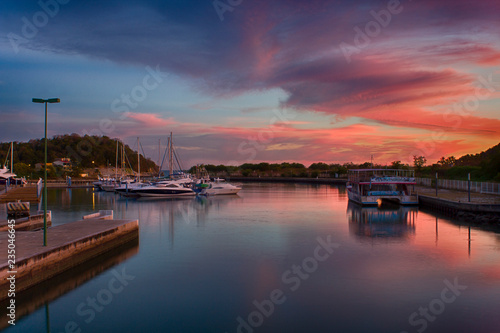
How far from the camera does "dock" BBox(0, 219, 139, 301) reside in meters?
12.5

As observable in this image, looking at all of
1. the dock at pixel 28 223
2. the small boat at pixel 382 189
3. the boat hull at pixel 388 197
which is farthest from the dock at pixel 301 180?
the dock at pixel 28 223

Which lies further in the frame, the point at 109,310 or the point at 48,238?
the point at 48,238

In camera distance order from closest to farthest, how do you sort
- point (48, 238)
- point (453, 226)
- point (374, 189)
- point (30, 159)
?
point (48, 238) → point (453, 226) → point (374, 189) → point (30, 159)

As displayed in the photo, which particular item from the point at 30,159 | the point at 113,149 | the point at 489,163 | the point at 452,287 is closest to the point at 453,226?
the point at 452,287

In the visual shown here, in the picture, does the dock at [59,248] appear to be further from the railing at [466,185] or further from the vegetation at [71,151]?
the vegetation at [71,151]

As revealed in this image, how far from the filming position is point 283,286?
14.3 metres

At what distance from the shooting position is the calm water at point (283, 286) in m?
11.2

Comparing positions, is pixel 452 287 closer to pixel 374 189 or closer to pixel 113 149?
pixel 374 189

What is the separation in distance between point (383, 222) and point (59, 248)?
78.9 feet

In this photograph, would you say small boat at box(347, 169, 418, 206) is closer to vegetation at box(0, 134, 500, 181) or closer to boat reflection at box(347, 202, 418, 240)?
boat reflection at box(347, 202, 418, 240)

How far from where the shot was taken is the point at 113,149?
176250 mm

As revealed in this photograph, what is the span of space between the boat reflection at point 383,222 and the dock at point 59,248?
48.0 ft

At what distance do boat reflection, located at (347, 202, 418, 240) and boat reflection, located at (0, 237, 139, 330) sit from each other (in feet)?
47.7

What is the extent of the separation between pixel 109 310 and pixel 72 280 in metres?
3.29
